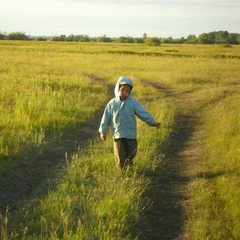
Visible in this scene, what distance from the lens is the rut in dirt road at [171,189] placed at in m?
4.53

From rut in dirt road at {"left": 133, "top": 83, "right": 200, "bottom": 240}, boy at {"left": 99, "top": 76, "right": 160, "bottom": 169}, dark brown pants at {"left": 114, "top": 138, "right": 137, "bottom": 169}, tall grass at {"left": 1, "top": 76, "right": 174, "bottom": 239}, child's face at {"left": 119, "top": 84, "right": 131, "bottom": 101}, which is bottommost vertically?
rut in dirt road at {"left": 133, "top": 83, "right": 200, "bottom": 240}

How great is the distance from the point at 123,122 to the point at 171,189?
4.15 feet

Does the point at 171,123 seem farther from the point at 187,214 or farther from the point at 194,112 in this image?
the point at 187,214

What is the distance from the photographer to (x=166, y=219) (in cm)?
478

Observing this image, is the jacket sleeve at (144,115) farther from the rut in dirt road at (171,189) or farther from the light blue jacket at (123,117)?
the rut in dirt road at (171,189)

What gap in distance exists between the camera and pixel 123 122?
19.9ft

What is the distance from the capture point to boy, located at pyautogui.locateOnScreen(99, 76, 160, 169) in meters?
6.03

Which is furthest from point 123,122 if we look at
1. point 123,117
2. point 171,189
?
point 171,189

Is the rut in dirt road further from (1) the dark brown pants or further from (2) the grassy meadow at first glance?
(1) the dark brown pants

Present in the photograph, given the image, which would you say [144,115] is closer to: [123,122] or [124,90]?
[123,122]

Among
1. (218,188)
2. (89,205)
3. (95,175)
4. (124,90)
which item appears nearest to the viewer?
(89,205)

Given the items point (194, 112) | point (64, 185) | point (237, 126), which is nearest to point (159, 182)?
point (64, 185)

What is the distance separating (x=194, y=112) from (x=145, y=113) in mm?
6261

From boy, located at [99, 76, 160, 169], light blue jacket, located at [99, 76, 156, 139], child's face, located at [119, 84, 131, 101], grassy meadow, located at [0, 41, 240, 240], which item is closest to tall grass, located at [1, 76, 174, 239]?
grassy meadow, located at [0, 41, 240, 240]
